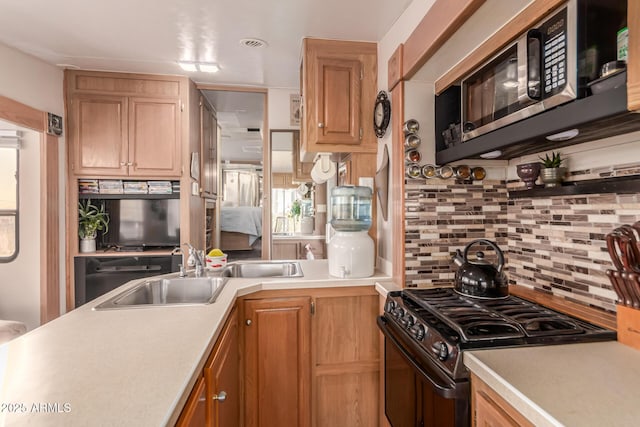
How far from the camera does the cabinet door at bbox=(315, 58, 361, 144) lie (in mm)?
2100

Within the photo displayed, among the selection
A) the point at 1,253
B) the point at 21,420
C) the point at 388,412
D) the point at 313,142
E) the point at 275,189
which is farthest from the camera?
the point at 275,189

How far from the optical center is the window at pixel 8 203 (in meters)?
2.64

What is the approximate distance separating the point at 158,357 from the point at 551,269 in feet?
5.27

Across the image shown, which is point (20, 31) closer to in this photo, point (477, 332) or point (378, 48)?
point (378, 48)

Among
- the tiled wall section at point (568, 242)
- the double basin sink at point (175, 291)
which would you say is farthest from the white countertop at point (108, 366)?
the tiled wall section at point (568, 242)

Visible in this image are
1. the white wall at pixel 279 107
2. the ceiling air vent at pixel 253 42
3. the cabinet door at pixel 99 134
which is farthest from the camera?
the white wall at pixel 279 107

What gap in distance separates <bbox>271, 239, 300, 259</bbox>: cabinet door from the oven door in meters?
1.77

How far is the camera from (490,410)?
34.5 inches

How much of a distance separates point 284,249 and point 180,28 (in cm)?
201

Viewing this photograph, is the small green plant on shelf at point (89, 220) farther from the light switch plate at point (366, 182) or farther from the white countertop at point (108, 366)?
the light switch plate at point (366, 182)

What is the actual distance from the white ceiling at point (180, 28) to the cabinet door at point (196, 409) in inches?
74.3

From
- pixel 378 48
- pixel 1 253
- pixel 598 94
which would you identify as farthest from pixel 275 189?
pixel 598 94

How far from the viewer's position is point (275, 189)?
126 inches

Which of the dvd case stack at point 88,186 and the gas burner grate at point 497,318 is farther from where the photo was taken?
the dvd case stack at point 88,186
